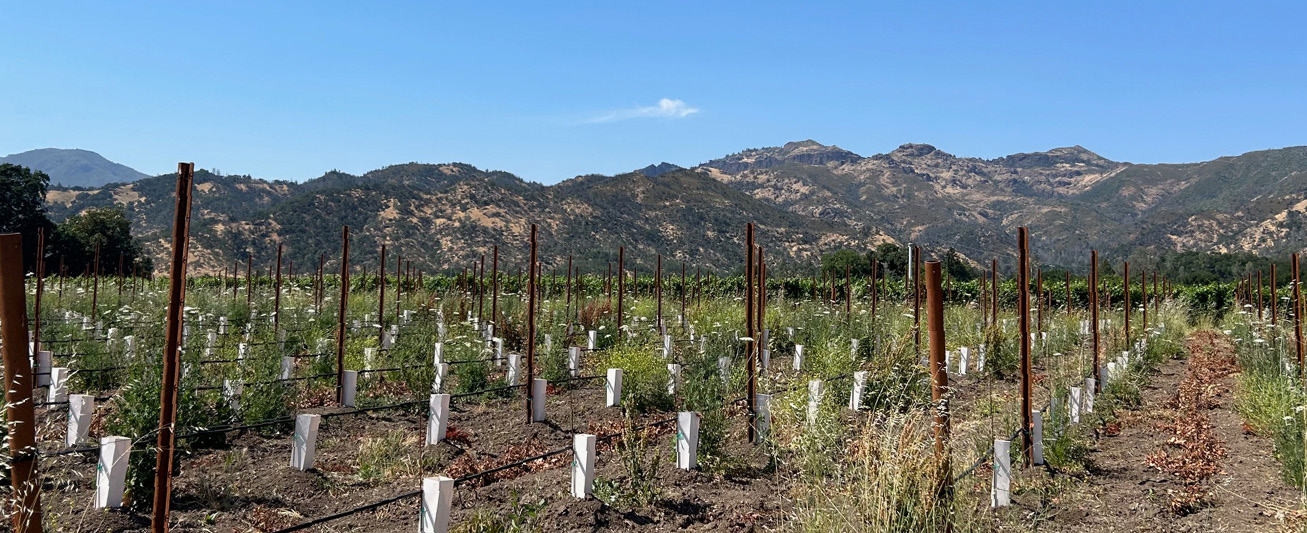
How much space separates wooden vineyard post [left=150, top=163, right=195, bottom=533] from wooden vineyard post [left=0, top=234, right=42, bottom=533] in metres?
0.54

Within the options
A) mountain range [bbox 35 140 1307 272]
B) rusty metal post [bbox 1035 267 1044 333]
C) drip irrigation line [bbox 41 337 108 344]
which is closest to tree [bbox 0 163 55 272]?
mountain range [bbox 35 140 1307 272]

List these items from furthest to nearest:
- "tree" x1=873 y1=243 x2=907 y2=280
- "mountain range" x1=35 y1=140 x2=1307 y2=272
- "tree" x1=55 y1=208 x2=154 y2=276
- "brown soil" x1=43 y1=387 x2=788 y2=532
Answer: "mountain range" x1=35 y1=140 x2=1307 y2=272, "tree" x1=55 y1=208 x2=154 y2=276, "tree" x1=873 y1=243 x2=907 y2=280, "brown soil" x1=43 y1=387 x2=788 y2=532

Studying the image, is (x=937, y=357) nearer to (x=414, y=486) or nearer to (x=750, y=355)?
(x=750, y=355)

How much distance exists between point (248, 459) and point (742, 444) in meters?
4.05

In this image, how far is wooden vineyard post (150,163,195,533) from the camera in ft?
10.9

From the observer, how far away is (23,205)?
4006 cm

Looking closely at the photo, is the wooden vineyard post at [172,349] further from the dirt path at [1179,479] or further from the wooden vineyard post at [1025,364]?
the wooden vineyard post at [1025,364]

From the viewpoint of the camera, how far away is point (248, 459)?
6.98m

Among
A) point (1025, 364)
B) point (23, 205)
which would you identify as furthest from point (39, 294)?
point (23, 205)

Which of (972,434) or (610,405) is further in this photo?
(610,405)

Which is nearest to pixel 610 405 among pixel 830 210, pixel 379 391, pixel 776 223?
pixel 379 391

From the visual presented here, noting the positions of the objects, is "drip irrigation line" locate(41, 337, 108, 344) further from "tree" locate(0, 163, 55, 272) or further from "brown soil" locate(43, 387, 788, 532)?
"tree" locate(0, 163, 55, 272)

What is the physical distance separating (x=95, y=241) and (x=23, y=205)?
3995 millimetres

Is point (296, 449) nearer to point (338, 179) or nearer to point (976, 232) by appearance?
point (338, 179)
